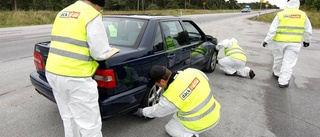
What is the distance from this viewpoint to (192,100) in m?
2.62

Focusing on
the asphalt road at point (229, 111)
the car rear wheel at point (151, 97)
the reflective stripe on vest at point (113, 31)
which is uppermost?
the reflective stripe on vest at point (113, 31)

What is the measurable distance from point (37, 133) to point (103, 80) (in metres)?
1.19

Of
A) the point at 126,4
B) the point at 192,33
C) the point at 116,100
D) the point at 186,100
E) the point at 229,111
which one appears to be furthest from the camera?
the point at 126,4

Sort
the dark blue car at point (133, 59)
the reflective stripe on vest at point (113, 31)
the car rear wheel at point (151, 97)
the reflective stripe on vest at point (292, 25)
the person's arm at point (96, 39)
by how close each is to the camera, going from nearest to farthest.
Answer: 1. the person's arm at point (96, 39)
2. the dark blue car at point (133, 59)
3. the car rear wheel at point (151, 97)
4. the reflective stripe on vest at point (113, 31)
5. the reflective stripe on vest at point (292, 25)

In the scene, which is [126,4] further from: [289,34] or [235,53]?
[289,34]

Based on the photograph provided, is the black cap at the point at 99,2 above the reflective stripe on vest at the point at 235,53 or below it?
above

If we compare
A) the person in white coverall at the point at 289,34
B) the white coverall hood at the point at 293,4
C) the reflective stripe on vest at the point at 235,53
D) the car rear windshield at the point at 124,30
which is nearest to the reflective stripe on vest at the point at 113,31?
the car rear windshield at the point at 124,30

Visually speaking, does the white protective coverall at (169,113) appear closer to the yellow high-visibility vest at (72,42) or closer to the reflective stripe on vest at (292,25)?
the yellow high-visibility vest at (72,42)

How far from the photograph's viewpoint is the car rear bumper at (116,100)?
2666 mm

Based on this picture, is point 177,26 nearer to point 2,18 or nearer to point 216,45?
point 216,45

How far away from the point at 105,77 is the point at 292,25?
4544mm

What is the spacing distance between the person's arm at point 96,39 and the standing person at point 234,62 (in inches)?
168

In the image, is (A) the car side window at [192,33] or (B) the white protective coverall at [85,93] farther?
(A) the car side window at [192,33]

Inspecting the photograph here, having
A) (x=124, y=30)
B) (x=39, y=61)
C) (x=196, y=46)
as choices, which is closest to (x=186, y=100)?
(x=124, y=30)
